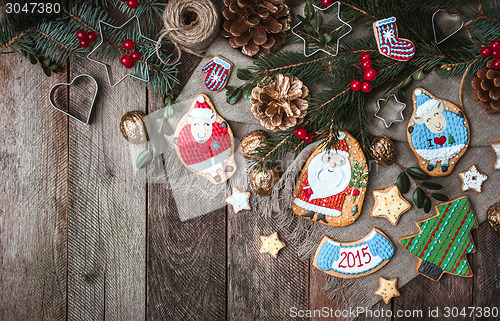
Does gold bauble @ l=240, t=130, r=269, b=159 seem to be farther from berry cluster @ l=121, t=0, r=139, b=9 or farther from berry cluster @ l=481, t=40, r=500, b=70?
berry cluster @ l=481, t=40, r=500, b=70

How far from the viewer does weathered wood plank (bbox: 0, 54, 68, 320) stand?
101 centimetres

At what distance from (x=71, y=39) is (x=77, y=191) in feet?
1.49

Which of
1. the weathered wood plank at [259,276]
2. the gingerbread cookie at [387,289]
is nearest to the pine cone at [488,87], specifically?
the gingerbread cookie at [387,289]

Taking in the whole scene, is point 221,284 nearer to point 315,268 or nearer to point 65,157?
point 315,268

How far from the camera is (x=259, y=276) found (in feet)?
3.25

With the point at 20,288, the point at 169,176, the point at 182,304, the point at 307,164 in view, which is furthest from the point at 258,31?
the point at 20,288

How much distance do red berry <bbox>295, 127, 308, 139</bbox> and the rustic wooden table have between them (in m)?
0.28

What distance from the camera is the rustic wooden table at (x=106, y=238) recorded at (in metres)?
0.99

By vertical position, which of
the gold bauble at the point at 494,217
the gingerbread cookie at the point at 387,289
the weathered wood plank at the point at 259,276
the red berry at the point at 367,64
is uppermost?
the red berry at the point at 367,64

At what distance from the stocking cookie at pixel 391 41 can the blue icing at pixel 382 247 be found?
490mm

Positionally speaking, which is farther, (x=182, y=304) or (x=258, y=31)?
(x=182, y=304)

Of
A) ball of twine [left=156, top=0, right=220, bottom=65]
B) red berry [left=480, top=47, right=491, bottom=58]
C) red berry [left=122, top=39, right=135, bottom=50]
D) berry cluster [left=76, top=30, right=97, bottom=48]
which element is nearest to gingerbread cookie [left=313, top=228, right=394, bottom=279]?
red berry [left=480, top=47, right=491, bottom=58]

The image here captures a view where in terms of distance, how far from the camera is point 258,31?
843 millimetres

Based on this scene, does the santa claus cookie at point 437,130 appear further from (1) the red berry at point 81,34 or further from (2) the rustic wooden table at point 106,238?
(1) the red berry at point 81,34
